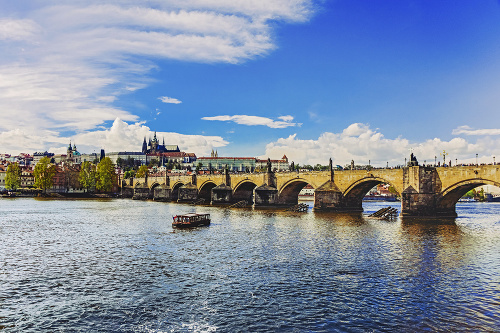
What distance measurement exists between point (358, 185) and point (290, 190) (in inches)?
793

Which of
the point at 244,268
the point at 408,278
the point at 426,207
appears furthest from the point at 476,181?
the point at 244,268

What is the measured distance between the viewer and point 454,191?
57.2m

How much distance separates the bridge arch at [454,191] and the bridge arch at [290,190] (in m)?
27.2

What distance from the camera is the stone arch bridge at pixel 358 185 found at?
55500 mm

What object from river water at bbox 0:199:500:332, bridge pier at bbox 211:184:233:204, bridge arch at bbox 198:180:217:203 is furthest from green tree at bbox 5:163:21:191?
river water at bbox 0:199:500:332

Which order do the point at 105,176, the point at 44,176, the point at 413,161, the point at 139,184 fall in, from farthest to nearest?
1. the point at 139,184
2. the point at 105,176
3. the point at 44,176
4. the point at 413,161

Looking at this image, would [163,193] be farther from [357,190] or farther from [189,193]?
[357,190]

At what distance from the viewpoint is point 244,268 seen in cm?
2766

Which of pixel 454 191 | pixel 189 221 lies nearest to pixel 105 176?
pixel 189 221

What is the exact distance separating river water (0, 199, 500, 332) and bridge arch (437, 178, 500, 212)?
1094 centimetres

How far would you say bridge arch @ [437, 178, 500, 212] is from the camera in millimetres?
52753

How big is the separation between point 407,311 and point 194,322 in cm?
996

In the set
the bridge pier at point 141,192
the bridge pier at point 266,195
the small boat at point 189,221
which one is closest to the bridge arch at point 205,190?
the bridge pier at point 266,195

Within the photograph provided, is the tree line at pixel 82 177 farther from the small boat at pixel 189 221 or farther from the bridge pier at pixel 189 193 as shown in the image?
the small boat at pixel 189 221
